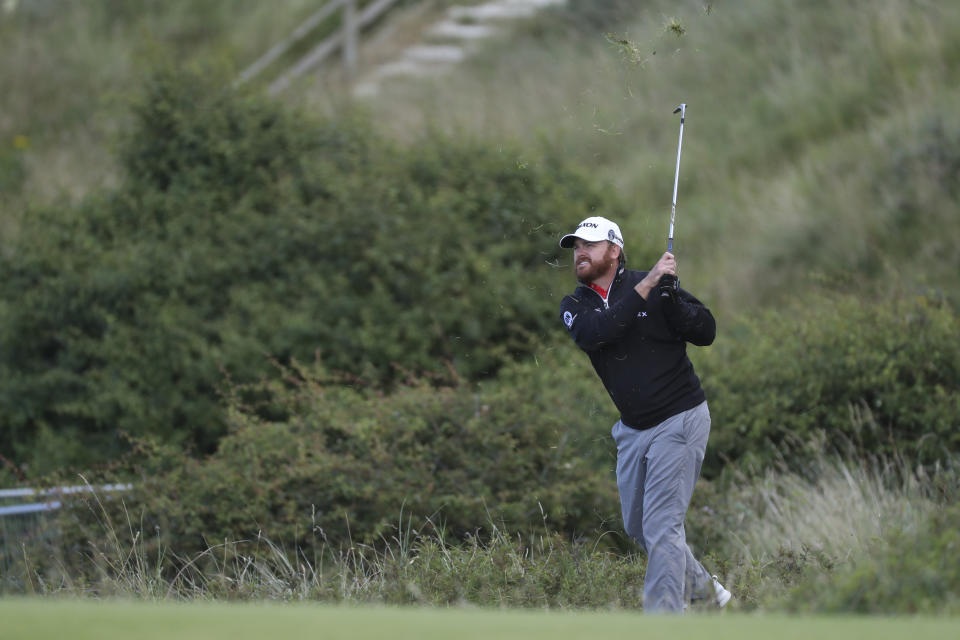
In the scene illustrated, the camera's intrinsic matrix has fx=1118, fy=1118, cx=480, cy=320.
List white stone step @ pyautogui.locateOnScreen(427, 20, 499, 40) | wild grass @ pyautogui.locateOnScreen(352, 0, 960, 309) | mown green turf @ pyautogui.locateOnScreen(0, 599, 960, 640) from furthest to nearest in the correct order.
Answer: white stone step @ pyautogui.locateOnScreen(427, 20, 499, 40) → wild grass @ pyautogui.locateOnScreen(352, 0, 960, 309) → mown green turf @ pyautogui.locateOnScreen(0, 599, 960, 640)

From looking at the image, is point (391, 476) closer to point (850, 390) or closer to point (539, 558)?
point (539, 558)

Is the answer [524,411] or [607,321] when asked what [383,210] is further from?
[607,321]

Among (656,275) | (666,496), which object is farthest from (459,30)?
(666,496)

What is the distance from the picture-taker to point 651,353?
6203mm

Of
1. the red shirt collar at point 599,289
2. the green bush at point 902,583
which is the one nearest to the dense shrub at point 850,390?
the red shirt collar at point 599,289

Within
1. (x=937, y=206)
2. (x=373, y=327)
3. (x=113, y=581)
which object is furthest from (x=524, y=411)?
(x=937, y=206)

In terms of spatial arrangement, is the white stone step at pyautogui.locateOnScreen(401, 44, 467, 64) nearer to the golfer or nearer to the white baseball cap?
the white baseball cap

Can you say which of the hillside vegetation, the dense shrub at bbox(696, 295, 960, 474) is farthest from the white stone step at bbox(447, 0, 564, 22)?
the dense shrub at bbox(696, 295, 960, 474)

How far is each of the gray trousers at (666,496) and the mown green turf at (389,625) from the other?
1.50 metres

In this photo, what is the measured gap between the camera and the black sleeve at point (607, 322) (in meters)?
5.94

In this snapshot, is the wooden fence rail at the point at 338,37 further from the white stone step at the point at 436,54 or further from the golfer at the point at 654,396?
the golfer at the point at 654,396

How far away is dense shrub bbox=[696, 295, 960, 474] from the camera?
875 cm

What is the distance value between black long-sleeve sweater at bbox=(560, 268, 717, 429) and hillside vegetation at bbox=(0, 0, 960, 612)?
3.81 ft

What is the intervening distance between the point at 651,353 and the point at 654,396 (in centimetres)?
24
